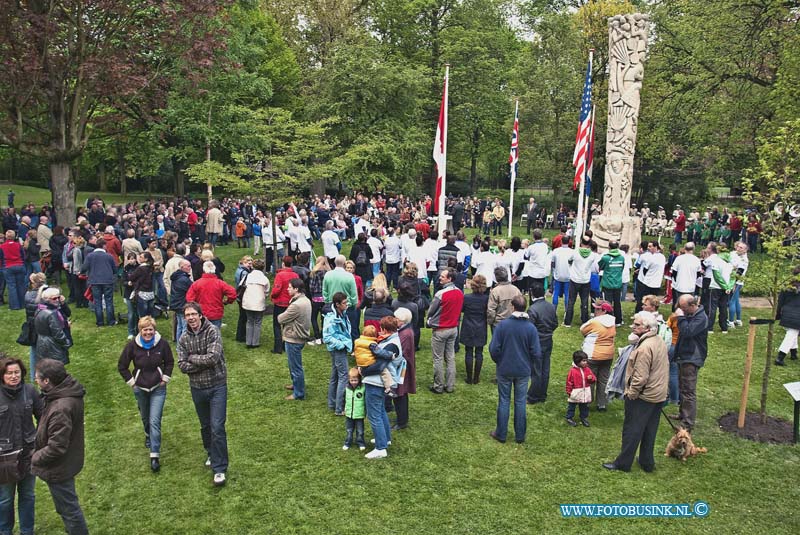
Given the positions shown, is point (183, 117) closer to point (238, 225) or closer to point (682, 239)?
point (238, 225)

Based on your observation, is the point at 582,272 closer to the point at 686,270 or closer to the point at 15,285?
the point at 686,270

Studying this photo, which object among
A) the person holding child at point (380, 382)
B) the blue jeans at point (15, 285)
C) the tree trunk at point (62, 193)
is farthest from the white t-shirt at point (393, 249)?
the tree trunk at point (62, 193)

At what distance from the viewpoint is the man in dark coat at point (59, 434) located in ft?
16.5

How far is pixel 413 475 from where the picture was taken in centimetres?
686

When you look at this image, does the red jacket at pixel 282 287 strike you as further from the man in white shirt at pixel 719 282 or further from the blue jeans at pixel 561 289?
the man in white shirt at pixel 719 282

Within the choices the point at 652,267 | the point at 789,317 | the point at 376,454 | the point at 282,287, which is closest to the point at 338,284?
the point at 282,287

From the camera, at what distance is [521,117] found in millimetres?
32156

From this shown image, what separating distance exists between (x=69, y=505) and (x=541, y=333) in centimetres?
598

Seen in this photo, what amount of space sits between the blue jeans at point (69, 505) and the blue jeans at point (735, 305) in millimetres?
12483

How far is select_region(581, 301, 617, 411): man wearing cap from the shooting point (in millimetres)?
8141

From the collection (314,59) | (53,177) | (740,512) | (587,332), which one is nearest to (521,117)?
(314,59)

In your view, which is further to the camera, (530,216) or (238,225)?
(530,216)

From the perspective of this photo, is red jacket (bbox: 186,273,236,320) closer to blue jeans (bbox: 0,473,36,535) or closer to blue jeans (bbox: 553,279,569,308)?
blue jeans (bbox: 0,473,36,535)

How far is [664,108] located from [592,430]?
761 inches
